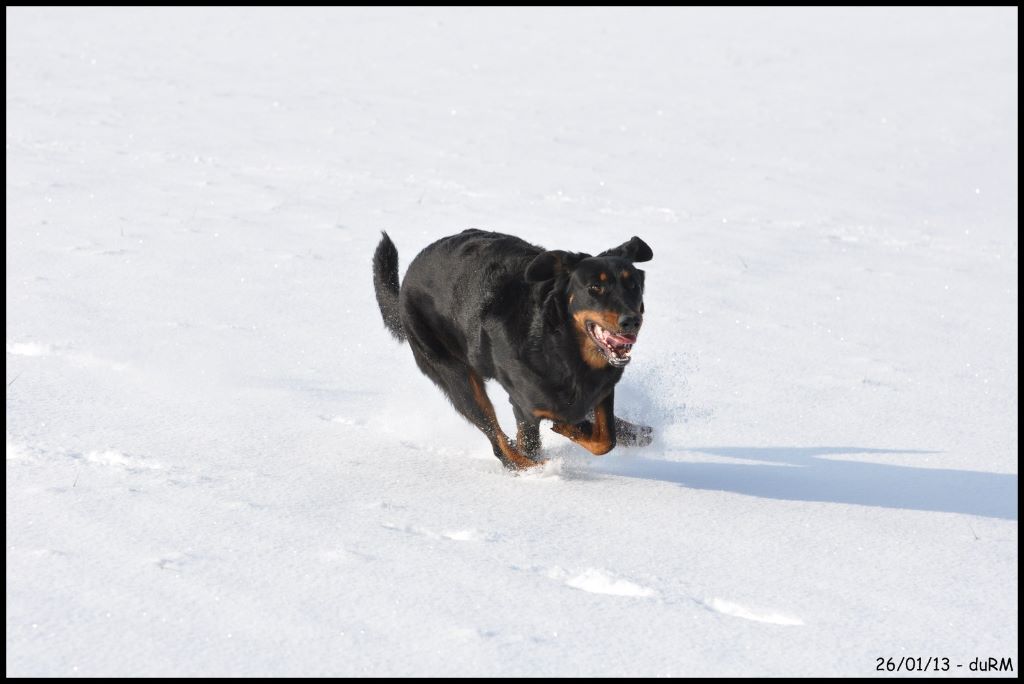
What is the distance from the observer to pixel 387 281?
6.13 m

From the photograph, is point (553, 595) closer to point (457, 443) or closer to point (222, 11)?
point (457, 443)

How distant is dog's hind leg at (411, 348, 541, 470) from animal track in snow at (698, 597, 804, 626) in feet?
5.34

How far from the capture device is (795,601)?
347 cm

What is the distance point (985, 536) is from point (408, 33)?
18798mm

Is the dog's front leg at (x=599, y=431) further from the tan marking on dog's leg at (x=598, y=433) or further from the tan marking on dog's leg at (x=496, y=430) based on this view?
the tan marking on dog's leg at (x=496, y=430)

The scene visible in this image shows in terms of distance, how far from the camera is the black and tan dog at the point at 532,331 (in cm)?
465

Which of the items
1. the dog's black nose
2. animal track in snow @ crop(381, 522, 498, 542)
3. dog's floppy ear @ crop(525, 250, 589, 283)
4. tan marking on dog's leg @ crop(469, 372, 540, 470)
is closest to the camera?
animal track in snow @ crop(381, 522, 498, 542)

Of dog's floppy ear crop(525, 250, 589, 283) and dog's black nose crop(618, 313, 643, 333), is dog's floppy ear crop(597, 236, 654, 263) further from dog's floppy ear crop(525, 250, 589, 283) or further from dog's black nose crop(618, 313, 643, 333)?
dog's black nose crop(618, 313, 643, 333)

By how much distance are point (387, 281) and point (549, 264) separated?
1.55 metres

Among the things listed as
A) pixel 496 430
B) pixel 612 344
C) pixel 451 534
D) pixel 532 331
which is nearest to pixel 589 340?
pixel 612 344

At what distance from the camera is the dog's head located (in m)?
4.53

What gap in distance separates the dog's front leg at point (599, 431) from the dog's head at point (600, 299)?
0.25 metres

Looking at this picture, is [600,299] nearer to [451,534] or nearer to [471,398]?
[471,398]

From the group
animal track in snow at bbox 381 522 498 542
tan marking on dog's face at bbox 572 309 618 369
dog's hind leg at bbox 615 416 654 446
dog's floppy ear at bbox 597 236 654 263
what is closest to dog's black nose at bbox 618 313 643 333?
tan marking on dog's face at bbox 572 309 618 369
